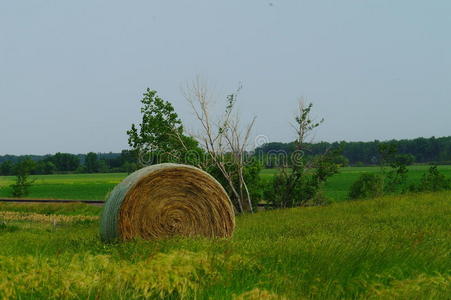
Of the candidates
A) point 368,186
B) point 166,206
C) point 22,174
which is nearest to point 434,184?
point 368,186

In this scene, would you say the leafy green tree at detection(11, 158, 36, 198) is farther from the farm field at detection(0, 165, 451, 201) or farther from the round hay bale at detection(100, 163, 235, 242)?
the round hay bale at detection(100, 163, 235, 242)

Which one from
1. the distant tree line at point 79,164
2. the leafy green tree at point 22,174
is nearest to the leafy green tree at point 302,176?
the leafy green tree at point 22,174

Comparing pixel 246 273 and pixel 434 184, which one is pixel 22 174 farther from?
pixel 246 273

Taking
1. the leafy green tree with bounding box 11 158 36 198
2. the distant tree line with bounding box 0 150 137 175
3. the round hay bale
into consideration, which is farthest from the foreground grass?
the distant tree line with bounding box 0 150 137 175

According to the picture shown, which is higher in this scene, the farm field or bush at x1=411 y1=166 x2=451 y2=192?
bush at x1=411 y1=166 x2=451 y2=192

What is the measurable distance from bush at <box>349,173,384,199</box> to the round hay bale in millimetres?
14489

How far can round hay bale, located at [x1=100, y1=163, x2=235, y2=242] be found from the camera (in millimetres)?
9711

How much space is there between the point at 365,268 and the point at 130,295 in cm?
238

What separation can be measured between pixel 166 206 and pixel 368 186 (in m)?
16.3

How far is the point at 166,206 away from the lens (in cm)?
1004

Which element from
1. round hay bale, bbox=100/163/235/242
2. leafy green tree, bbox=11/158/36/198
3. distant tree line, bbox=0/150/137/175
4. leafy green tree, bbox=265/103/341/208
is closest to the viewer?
round hay bale, bbox=100/163/235/242

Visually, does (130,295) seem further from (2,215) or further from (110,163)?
(110,163)

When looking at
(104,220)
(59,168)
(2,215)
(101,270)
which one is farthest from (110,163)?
(101,270)

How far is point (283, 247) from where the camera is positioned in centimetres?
635
